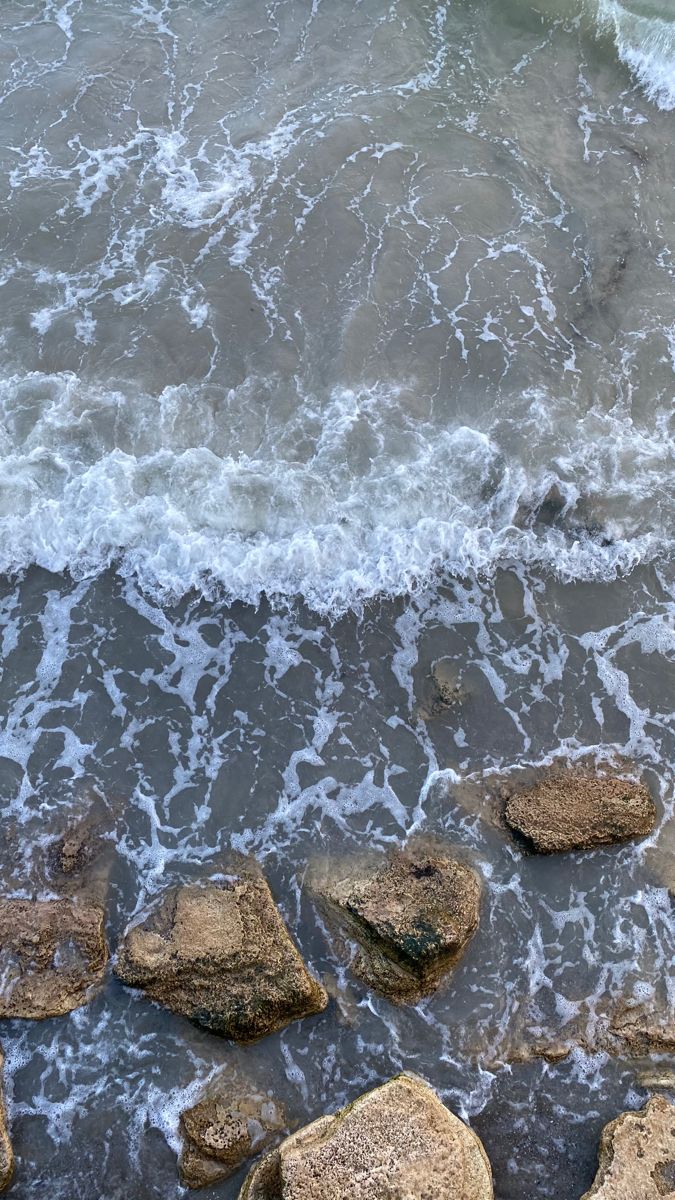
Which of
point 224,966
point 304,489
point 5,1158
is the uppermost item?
point 304,489

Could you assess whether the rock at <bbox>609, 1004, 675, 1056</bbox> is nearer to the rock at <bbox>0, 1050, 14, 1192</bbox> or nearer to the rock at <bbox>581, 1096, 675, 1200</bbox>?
the rock at <bbox>581, 1096, 675, 1200</bbox>

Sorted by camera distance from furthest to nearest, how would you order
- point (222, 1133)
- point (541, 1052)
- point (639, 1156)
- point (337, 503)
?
point (337, 503) < point (541, 1052) < point (222, 1133) < point (639, 1156)

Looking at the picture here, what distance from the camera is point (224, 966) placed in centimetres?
796

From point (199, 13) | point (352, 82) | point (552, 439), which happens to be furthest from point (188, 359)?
point (199, 13)

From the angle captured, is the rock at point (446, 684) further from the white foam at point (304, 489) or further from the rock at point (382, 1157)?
the rock at point (382, 1157)

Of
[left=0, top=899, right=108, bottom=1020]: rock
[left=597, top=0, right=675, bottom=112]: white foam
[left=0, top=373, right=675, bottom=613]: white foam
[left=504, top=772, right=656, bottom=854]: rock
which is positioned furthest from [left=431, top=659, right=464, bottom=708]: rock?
[left=597, top=0, right=675, bottom=112]: white foam

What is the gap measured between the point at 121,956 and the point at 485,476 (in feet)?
25.0

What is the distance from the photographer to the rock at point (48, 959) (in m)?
7.98

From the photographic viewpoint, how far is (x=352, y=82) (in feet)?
52.6

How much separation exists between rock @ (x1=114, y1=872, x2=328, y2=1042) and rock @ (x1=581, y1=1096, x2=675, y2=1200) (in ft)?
9.37

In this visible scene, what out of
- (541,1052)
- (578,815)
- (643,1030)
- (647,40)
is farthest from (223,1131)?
(647,40)

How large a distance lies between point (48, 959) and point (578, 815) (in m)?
5.78

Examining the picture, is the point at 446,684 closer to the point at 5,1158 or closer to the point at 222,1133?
the point at 222,1133

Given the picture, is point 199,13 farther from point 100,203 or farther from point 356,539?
point 356,539
